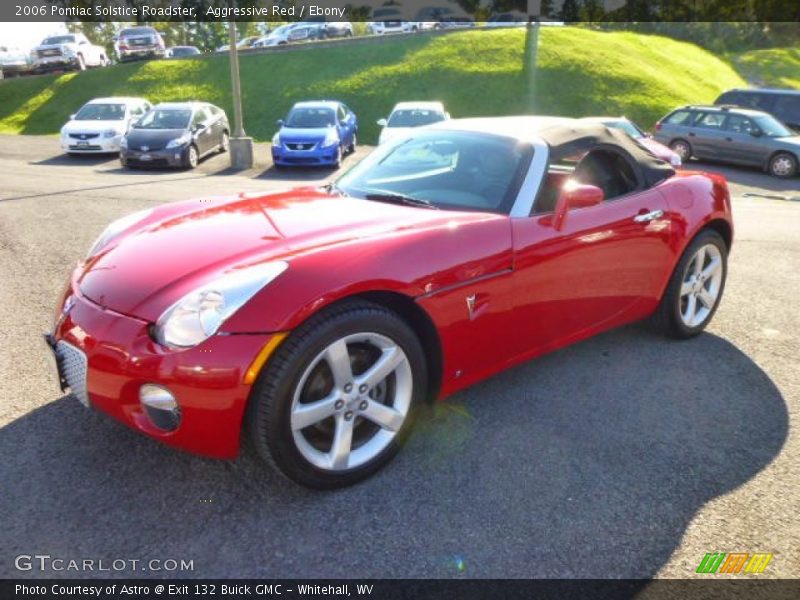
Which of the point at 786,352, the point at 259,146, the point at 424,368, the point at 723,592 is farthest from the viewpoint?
the point at 259,146

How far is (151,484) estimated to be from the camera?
2680 mm

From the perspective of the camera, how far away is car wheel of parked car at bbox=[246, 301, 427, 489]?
7.94ft

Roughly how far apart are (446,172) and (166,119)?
1391cm

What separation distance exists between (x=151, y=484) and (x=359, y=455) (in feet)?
2.87

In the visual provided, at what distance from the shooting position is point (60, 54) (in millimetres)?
31109

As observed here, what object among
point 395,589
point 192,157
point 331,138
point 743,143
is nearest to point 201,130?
point 192,157

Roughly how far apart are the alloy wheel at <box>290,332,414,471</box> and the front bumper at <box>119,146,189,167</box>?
13410 millimetres

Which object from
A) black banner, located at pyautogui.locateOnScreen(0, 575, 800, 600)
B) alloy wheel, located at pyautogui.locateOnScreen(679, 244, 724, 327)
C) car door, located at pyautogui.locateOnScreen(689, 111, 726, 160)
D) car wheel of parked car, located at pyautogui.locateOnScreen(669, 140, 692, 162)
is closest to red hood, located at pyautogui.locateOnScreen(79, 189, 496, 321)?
black banner, located at pyautogui.locateOnScreen(0, 575, 800, 600)

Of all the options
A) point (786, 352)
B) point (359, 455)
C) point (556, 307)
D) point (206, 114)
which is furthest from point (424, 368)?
point (206, 114)

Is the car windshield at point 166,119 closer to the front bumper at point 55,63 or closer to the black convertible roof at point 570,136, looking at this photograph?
the black convertible roof at point 570,136

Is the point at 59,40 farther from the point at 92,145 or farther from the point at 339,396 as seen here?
the point at 339,396

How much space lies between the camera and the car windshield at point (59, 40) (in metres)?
31.6

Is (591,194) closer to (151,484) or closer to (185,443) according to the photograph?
(185,443)

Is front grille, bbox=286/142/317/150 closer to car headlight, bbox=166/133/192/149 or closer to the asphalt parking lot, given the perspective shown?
car headlight, bbox=166/133/192/149
